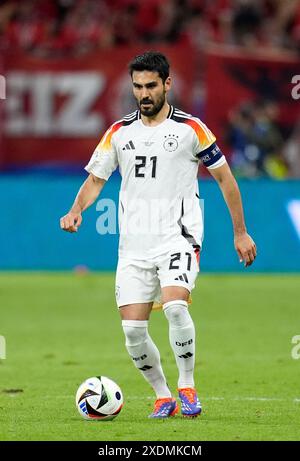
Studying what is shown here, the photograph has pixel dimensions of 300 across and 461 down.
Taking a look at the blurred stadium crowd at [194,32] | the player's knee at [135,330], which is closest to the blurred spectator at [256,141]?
the blurred stadium crowd at [194,32]

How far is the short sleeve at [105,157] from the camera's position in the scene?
8.66 meters

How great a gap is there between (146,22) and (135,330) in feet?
52.6

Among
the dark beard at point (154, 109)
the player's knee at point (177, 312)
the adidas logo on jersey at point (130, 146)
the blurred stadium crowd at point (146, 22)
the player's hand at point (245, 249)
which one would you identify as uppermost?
the blurred stadium crowd at point (146, 22)

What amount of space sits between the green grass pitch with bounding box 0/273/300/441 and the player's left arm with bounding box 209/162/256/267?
1157mm

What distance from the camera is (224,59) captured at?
20078 millimetres

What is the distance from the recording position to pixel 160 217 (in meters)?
8.48

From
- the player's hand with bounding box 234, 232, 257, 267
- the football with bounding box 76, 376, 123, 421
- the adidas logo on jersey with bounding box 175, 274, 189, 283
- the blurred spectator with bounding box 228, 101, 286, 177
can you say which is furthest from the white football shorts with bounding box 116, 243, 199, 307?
the blurred spectator with bounding box 228, 101, 286, 177

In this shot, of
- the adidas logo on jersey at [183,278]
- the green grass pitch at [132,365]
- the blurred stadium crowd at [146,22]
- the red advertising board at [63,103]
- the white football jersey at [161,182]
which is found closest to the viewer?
the green grass pitch at [132,365]

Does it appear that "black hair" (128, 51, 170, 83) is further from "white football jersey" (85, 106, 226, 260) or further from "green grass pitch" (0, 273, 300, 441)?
"green grass pitch" (0, 273, 300, 441)

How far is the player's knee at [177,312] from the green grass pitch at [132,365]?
2.22ft

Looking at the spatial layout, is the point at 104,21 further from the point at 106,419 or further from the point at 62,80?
the point at 106,419

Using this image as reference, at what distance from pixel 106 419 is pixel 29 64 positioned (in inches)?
510

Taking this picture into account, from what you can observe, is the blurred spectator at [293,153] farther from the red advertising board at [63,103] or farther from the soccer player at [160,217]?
the soccer player at [160,217]

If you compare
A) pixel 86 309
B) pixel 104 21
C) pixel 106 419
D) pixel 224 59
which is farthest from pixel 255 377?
pixel 104 21
